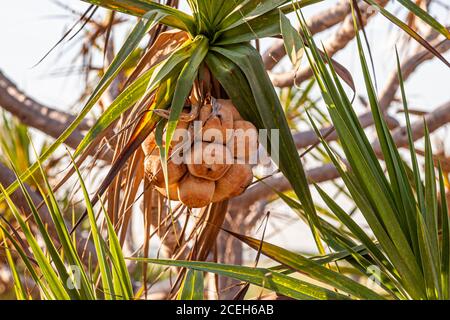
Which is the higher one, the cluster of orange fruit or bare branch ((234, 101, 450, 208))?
bare branch ((234, 101, 450, 208))

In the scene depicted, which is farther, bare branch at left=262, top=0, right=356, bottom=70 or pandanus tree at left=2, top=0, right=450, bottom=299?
bare branch at left=262, top=0, right=356, bottom=70

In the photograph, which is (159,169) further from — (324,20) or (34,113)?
(324,20)

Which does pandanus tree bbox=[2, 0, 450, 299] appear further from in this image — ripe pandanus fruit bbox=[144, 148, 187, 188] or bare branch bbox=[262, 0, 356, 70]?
bare branch bbox=[262, 0, 356, 70]

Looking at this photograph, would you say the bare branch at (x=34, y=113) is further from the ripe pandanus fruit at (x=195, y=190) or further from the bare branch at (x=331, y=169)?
the ripe pandanus fruit at (x=195, y=190)

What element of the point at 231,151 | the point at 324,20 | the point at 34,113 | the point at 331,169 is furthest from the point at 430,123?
the point at 231,151

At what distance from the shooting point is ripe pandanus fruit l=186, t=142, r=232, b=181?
3.76 ft

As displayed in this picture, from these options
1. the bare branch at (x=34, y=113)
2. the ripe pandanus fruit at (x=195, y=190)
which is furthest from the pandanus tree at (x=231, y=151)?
the bare branch at (x=34, y=113)

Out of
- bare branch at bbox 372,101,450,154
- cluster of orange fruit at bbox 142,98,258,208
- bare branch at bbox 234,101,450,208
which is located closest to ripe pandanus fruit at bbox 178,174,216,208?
cluster of orange fruit at bbox 142,98,258,208

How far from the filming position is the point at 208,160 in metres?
1.14

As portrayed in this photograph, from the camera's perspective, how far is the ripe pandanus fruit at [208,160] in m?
1.15

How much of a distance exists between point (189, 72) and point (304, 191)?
245 millimetres

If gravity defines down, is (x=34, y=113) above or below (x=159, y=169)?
above

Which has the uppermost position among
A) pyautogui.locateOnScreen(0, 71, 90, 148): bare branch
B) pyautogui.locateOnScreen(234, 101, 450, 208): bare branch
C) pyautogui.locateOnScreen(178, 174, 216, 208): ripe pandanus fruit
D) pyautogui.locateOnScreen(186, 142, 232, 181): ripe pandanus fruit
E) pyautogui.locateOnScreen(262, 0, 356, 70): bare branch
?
pyautogui.locateOnScreen(262, 0, 356, 70): bare branch
